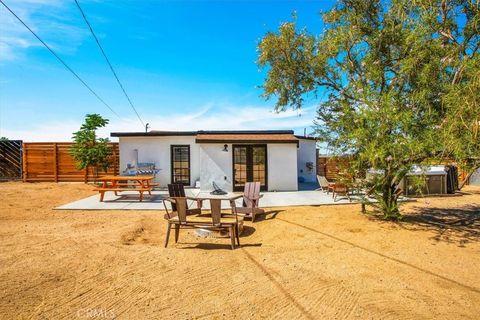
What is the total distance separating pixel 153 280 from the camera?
3.64 metres

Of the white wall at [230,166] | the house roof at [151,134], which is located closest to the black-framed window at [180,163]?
the house roof at [151,134]

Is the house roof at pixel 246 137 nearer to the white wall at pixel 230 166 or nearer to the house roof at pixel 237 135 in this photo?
the house roof at pixel 237 135

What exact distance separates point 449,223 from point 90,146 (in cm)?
1499

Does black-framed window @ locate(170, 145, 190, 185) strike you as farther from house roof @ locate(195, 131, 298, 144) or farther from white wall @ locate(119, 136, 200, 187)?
house roof @ locate(195, 131, 298, 144)

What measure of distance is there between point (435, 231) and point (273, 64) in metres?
6.06

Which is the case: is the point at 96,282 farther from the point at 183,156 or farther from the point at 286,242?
the point at 183,156

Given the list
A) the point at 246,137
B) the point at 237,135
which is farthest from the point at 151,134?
the point at 246,137

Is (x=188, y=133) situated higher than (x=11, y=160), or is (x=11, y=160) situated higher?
(x=188, y=133)

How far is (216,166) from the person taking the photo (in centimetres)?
1229

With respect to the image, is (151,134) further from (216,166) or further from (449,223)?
(449,223)

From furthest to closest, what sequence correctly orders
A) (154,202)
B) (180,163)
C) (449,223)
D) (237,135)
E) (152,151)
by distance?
(180,163) → (152,151) → (237,135) → (154,202) → (449,223)

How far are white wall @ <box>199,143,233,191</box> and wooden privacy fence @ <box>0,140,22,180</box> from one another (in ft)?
39.0

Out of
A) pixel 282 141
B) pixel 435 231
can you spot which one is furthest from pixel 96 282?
pixel 282 141

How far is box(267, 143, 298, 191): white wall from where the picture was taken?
40.7 ft
